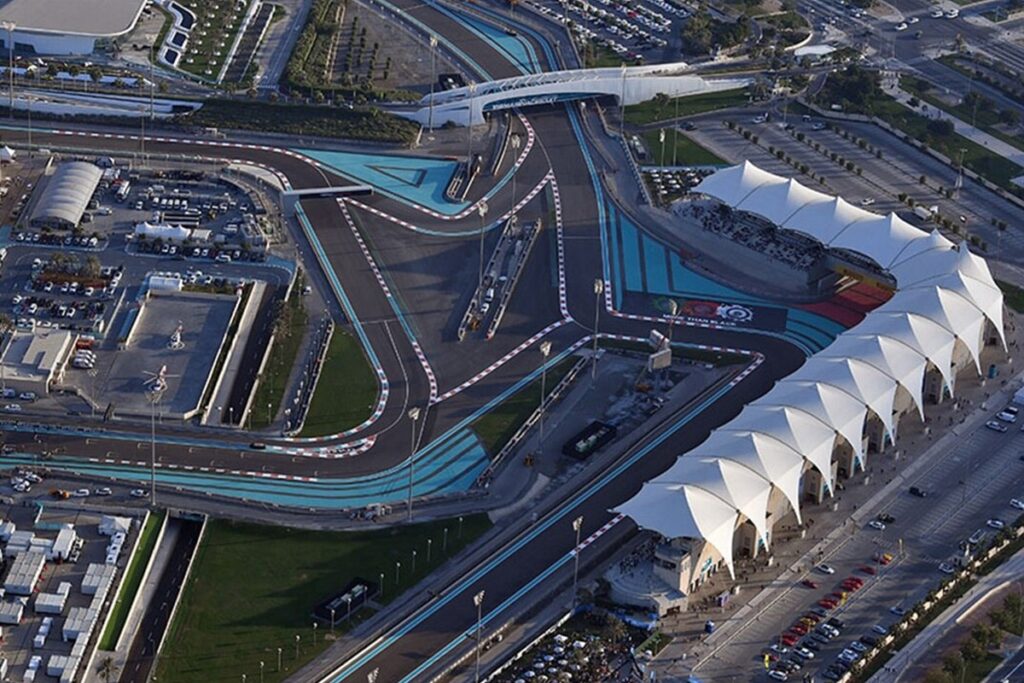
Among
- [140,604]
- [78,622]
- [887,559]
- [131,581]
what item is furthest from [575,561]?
[78,622]

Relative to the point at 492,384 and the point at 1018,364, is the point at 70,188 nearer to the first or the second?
the point at 492,384

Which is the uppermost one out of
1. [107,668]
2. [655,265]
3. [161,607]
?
[655,265]

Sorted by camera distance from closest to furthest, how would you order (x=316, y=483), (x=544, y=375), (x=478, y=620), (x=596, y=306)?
(x=478, y=620)
(x=316, y=483)
(x=544, y=375)
(x=596, y=306)

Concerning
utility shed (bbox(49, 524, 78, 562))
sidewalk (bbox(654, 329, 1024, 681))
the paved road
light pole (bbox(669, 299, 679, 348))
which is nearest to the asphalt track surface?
light pole (bbox(669, 299, 679, 348))

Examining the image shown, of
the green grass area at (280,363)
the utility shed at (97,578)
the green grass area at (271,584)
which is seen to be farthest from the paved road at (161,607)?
the green grass area at (280,363)

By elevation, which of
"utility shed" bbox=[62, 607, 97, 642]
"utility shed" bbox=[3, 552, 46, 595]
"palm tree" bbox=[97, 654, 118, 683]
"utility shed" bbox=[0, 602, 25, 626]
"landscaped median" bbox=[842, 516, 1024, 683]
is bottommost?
"palm tree" bbox=[97, 654, 118, 683]

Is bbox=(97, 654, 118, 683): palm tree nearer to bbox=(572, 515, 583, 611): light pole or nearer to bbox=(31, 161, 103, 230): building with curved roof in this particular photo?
bbox=(572, 515, 583, 611): light pole

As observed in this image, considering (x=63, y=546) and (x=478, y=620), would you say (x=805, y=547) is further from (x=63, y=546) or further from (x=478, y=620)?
(x=63, y=546)
